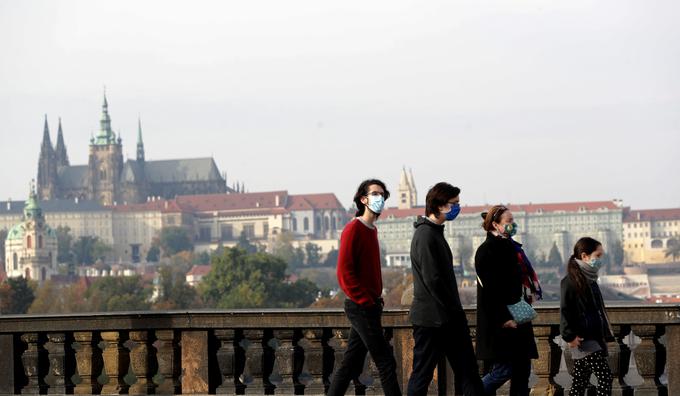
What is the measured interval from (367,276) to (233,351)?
2.18 metres

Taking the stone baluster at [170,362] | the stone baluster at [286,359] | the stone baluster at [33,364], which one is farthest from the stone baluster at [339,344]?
the stone baluster at [33,364]

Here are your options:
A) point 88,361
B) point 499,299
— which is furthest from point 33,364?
point 499,299

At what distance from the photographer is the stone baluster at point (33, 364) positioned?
13.2 metres

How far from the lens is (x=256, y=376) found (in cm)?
1250

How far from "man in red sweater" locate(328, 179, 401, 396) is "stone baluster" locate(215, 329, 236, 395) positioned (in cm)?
194

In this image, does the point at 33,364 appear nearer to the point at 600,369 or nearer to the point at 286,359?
the point at 286,359

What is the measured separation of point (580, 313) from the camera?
1078 centimetres

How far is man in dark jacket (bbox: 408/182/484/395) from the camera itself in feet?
34.6

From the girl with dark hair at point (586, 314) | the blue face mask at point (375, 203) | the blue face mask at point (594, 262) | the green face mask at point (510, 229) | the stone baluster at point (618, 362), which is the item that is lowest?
the stone baluster at point (618, 362)

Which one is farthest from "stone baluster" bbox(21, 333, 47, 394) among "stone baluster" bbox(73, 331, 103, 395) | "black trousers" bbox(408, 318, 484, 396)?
"black trousers" bbox(408, 318, 484, 396)

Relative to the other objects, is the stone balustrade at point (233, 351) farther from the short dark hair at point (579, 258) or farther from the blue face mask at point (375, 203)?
the blue face mask at point (375, 203)

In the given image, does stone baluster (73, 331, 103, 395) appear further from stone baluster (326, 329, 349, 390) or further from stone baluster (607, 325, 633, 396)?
stone baluster (607, 325, 633, 396)

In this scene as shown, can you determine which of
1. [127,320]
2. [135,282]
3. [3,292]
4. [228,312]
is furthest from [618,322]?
[135,282]

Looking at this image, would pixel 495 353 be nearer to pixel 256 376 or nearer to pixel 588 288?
pixel 588 288
